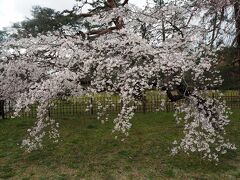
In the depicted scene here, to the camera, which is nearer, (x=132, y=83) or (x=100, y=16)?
(x=132, y=83)

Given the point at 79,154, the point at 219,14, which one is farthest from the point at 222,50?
the point at 79,154

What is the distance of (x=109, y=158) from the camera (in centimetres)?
848

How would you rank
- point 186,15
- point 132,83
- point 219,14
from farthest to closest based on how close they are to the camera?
1. point 186,15
2. point 219,14
3. point 132,83

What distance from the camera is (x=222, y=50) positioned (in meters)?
9.15

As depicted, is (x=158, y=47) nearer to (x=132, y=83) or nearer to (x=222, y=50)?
(x=132, y=83)

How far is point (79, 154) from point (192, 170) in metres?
2.76

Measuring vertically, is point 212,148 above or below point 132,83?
below

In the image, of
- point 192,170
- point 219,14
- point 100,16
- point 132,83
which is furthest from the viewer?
point 100,16

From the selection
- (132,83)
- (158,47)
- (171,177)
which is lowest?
(171,177)

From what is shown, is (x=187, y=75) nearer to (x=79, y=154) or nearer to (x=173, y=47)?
(x=173, y=47)

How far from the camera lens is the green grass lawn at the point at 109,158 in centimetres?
733

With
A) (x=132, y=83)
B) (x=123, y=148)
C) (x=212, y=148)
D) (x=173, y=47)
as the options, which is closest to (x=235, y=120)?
(x=212, y=148)

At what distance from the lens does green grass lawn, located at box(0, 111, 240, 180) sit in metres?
7.33

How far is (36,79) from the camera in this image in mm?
8258
